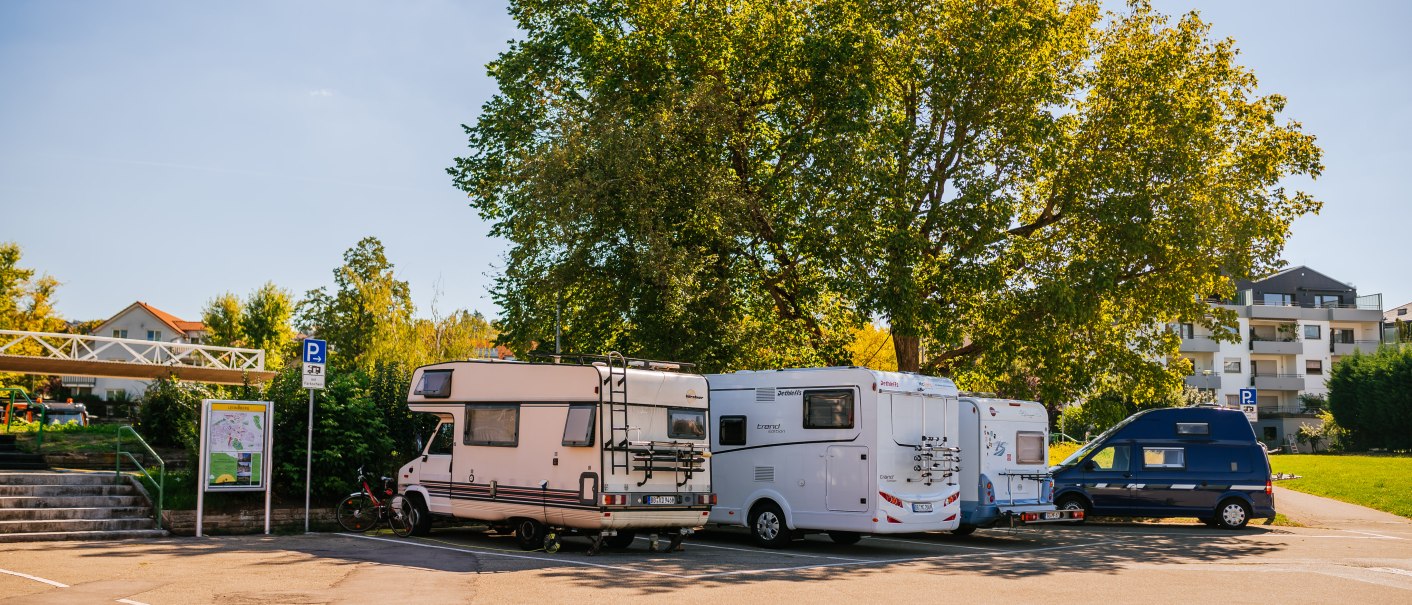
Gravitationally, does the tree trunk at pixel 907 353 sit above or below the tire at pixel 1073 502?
above

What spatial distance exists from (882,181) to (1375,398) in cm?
5281

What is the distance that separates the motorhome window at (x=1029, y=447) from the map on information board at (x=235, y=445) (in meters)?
12.1

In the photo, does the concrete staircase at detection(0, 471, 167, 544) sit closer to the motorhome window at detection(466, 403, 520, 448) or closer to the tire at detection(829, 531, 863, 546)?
the motorhome window at detection(466, 403, 520, 448)

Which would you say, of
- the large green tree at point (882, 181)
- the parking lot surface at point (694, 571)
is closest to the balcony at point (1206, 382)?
the large green tree at point (882, 181)

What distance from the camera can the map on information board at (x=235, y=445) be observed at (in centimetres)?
1703

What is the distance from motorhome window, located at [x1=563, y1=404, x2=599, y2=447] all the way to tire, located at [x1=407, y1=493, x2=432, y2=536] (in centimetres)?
340

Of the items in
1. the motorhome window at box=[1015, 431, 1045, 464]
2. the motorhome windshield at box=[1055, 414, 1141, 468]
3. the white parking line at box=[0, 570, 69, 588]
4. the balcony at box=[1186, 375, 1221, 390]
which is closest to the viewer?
the white parking line at box=[0, 570, 69, 588]

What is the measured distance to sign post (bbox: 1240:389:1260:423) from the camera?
25781 millimetres

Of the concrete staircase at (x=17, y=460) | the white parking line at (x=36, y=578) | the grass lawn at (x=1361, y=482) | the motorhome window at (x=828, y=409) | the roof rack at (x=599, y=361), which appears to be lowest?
the grass lawn at (x=1361, y=482)

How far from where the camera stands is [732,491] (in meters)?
18.4

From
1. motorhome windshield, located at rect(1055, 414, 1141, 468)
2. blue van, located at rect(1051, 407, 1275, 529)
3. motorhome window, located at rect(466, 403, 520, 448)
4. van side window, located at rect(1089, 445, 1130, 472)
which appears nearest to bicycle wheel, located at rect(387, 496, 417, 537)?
motorhome window, located at rect(466, 403, 520, 448)

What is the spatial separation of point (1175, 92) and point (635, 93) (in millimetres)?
11686

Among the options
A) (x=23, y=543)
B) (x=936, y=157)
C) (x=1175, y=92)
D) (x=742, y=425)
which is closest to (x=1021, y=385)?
(x=936, y=157)

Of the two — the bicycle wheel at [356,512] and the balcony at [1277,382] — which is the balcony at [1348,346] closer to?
the balcony at [1277,382]
